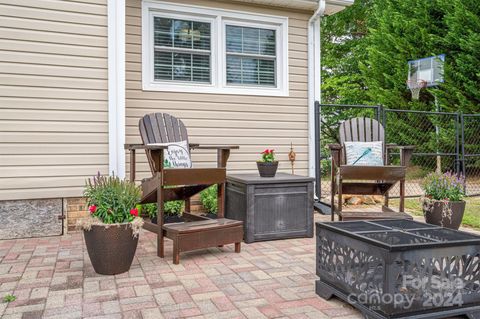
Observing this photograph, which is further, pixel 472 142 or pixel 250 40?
pixel 472 142

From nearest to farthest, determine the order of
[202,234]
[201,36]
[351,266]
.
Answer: [351,266] → [202,234] → [201,36]

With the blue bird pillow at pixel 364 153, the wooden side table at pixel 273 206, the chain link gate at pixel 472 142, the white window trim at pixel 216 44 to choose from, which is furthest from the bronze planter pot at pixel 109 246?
the chain link gate at pixel 472 142

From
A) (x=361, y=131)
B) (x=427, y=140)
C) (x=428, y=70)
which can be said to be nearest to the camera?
(x=361, y=131)

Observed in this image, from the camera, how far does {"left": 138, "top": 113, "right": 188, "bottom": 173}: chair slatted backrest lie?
3.70 metres

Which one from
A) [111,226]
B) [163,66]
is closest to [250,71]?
[163,66]

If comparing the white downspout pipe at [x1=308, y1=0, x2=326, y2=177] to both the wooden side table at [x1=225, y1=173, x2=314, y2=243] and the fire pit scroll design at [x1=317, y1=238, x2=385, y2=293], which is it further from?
the fire pit scroll design at [x1=317, y1=238, x2=385, y2=293]

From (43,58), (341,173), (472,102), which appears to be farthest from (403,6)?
(43,58)

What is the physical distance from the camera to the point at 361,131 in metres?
4.59

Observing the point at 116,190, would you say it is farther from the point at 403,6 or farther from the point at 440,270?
the point at 403,6

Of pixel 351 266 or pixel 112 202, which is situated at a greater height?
pixel 112 202

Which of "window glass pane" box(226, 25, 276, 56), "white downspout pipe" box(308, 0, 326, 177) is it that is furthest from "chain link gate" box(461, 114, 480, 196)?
"window glass pane" box(226, 25, 276, 56)

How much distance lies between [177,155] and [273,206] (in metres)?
1.04

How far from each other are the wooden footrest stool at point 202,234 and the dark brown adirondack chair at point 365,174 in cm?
116

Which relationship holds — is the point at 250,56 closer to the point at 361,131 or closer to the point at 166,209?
the point at 361,131
